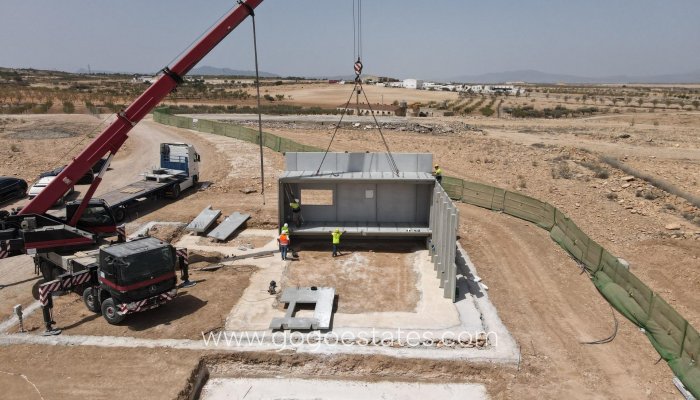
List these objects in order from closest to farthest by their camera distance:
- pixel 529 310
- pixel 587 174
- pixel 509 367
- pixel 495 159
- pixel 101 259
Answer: pixel 509 367 → pixel 101 259 → pixel 529 310 → pixel 587 174 → pixel 495 159


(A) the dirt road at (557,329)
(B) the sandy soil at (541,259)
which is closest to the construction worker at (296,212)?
(B) the sandy soil at (541,259)

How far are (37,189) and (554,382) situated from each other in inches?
1055

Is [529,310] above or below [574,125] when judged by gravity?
below

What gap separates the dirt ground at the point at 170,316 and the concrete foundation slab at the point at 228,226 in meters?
4.26

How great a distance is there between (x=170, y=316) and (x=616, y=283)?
14.2 meters

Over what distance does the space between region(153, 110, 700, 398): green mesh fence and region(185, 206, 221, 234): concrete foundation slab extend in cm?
1310

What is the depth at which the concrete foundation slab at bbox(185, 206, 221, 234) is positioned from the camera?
21094mm

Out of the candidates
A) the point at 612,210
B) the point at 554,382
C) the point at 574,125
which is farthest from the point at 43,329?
the point at 574,125

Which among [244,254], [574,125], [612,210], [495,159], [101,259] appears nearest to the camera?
[101,259]

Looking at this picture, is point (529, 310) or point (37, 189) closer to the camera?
point (529, 310)

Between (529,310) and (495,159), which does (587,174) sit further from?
(529,310)

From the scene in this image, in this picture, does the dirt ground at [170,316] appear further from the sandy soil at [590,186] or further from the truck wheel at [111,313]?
the sandy soil at [590,186]

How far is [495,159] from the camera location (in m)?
36.8

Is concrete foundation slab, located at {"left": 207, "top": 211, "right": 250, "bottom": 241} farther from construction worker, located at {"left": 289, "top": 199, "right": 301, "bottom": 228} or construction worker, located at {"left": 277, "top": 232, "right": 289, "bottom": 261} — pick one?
construction worker, located at {"left": 277, "top": 232, "right": 289, "bottom": 261}
